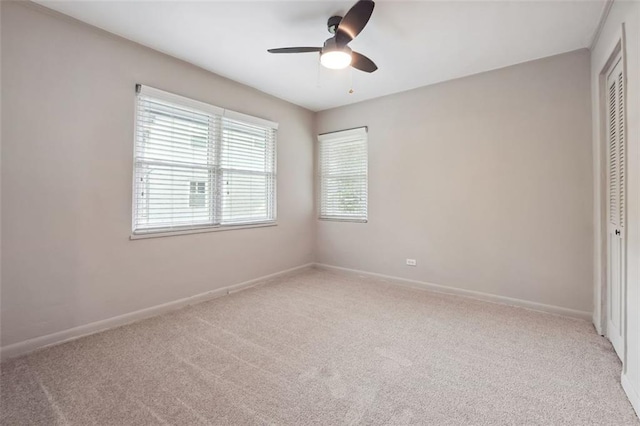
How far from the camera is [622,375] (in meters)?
1.74

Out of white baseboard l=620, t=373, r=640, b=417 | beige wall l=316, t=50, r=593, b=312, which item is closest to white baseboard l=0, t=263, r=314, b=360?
beige wall l=316, t=50, r=593, b=312

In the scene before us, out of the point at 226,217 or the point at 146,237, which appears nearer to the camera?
the point at 146,237

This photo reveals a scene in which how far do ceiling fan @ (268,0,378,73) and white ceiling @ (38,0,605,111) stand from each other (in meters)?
0.23

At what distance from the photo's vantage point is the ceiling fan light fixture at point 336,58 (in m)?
2.27

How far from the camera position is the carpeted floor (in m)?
1.53

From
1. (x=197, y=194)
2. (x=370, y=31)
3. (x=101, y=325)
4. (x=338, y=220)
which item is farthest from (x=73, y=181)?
(x=338, y=220)

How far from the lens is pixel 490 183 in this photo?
10.5 ft

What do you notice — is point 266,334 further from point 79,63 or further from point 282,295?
point 79,63

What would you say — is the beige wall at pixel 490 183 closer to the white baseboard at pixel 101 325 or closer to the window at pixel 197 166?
the window at pixel 197 166

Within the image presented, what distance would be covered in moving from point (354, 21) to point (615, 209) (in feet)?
8.27

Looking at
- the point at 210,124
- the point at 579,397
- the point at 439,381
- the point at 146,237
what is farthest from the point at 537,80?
the point at 146,237

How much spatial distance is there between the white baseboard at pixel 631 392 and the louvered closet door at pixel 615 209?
37 cm

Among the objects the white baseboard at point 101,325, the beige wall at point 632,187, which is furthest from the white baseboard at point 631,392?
the white baseboard at point 101,325

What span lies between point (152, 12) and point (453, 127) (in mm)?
3327
